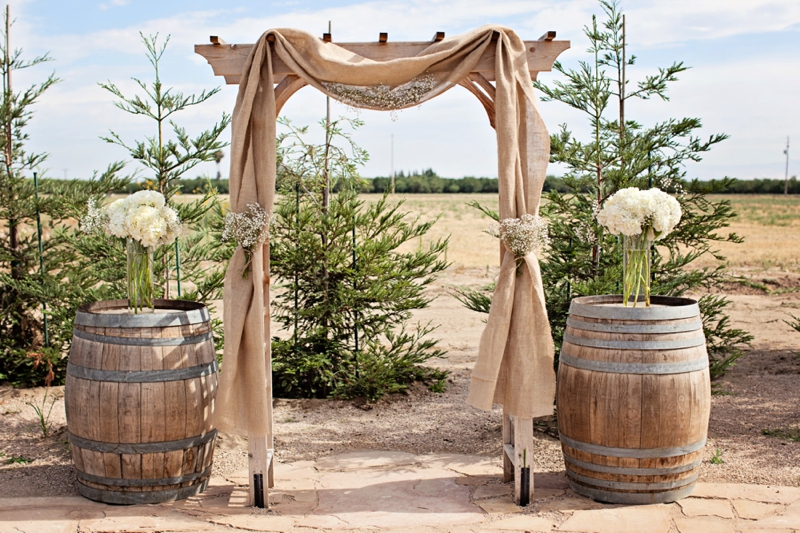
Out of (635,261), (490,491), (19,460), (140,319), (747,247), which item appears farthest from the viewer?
(747,247)

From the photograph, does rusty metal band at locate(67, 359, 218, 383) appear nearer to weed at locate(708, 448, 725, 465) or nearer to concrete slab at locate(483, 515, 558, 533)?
concrete slab at locate(483, 515, 558, 533)

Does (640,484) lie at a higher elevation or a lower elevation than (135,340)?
lower

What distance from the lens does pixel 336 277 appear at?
6.51 m

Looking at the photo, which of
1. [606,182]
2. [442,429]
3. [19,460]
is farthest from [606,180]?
[19,460]

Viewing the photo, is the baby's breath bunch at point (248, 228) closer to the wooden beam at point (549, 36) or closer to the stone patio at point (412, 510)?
the stone patio at point (412, 510)

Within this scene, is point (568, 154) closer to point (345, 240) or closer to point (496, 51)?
point (496, 51)

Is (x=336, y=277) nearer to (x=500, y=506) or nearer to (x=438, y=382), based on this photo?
(x=438, y=382)

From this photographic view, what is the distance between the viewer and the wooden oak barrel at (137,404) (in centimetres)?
399

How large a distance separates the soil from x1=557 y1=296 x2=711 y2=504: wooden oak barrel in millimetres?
636

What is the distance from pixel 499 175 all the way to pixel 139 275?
89.0 inches

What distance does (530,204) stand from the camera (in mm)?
4121

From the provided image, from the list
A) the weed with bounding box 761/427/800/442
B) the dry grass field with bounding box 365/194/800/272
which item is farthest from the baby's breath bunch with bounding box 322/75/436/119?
the dry grass field with bounding box 365/194/800/272

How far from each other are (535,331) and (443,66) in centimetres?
162

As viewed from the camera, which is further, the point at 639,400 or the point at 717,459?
the point at 717,459
